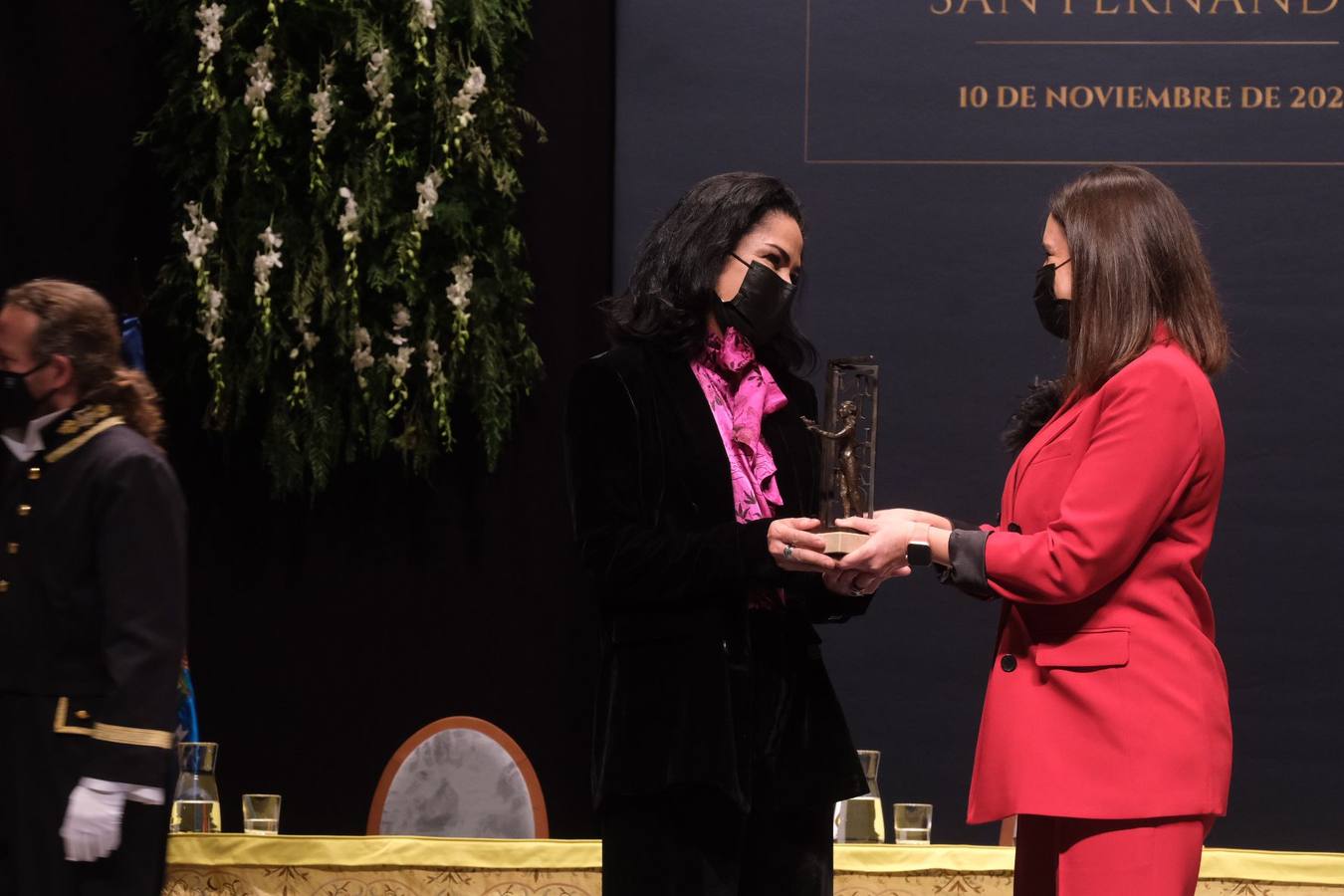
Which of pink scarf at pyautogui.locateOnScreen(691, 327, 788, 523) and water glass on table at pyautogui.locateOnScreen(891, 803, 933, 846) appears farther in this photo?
water glass on table at pyautogui.locateOnScreen(891, 803, 933, 846)

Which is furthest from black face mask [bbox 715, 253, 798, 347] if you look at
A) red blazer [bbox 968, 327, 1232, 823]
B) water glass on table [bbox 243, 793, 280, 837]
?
water glass on table [bbox 243, 793, 280, 837]

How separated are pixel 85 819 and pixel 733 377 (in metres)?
1.18

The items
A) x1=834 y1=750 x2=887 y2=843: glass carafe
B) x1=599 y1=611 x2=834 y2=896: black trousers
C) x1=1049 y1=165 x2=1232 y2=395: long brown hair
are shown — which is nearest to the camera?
x1=1049 y1=165 x2=1232 y2=395: long brown hair

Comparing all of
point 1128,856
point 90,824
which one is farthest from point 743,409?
point 90,824

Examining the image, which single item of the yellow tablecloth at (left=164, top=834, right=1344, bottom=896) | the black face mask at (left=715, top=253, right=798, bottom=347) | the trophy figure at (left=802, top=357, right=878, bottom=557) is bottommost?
the yellow tablecloth at (left=164, top=834, right=1344, bottom=896)

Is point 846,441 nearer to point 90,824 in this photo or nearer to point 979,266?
point 90,824

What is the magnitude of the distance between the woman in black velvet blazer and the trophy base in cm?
2

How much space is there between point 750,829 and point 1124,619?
62 cm

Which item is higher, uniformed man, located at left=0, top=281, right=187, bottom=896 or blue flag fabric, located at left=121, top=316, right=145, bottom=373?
blue flag fabric, located at left=121, top=316, right=145, bottom=373

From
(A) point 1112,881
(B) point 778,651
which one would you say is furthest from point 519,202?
(A) point 1112,881

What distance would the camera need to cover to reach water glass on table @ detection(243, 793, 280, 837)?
11.7 feet

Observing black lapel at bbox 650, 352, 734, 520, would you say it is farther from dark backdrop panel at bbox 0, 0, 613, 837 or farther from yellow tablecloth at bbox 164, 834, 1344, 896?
dark backdrop panel at bbox 0, 0, 613, 837

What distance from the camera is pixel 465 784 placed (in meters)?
3.73

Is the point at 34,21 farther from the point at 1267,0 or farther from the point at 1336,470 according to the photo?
the point at 1336,470
